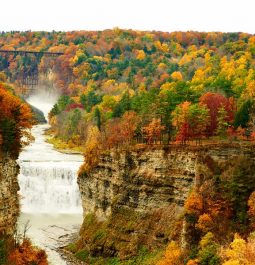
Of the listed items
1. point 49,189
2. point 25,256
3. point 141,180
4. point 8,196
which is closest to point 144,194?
point 141,180

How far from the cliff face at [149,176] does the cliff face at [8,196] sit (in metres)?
17.5

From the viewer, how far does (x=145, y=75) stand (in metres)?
172

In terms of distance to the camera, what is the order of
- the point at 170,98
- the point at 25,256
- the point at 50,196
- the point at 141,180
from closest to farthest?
the point at 25,256 < the point at 141,180 < the point at 170,98 < the point at 50,196

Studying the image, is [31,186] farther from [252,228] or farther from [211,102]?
[252,228]

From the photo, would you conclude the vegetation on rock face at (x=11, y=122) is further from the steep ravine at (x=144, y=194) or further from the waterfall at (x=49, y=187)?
the waterfall at (x=49, y=187)

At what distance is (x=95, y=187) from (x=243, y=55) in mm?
82246

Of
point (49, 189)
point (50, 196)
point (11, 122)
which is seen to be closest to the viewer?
point (11, 122)

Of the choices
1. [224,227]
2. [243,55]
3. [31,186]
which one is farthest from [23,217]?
[243,55]

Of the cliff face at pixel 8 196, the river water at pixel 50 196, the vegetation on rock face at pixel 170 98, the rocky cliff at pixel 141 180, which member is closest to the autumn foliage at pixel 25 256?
the cliff face at pixel 8 196

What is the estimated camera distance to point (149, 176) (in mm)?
66500

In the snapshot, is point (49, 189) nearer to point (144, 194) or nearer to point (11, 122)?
point (144, 194)

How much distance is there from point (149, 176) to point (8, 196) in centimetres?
1922

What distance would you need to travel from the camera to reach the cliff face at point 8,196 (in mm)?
50719

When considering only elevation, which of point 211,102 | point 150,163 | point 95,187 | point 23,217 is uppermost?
point 211,102
